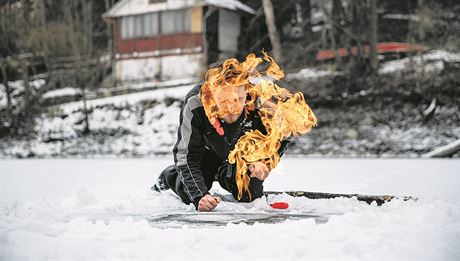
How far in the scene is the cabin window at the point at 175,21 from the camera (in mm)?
8289

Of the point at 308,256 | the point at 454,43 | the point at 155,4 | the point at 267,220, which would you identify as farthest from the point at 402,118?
the point at 308,256

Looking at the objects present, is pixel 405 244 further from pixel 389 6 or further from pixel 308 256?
pixel 389 6

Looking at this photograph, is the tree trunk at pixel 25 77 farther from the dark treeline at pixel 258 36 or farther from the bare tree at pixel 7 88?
the bare tree at pixel 7 88

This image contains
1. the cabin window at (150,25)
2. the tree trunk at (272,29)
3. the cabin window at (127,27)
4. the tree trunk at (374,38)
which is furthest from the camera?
the cabin window at (127,27)

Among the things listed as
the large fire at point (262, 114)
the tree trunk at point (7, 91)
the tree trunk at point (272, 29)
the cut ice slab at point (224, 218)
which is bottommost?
the tree trunk at point (7, 91)

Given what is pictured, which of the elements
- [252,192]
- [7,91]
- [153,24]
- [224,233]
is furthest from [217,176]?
[7,91]

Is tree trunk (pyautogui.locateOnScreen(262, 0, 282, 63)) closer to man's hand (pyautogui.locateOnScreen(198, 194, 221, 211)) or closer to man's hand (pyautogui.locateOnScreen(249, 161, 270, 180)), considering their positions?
man's hand (pyautogui.locateOnScreen(249, 161, 270, 180))

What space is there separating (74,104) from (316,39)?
13.6ft

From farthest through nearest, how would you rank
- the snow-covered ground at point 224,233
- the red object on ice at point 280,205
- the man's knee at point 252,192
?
the man's knee at point 252,192 < the red object on ice at point 280,205 < the snow-covered ground at point 224,233

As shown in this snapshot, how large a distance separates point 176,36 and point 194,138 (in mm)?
6071

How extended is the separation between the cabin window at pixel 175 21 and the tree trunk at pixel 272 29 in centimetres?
121

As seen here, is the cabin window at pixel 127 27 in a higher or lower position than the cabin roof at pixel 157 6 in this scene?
lower

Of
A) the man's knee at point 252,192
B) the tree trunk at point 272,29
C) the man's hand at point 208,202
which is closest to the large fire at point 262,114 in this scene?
the man's knee at point 252,192

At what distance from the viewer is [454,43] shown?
24.5 ft
